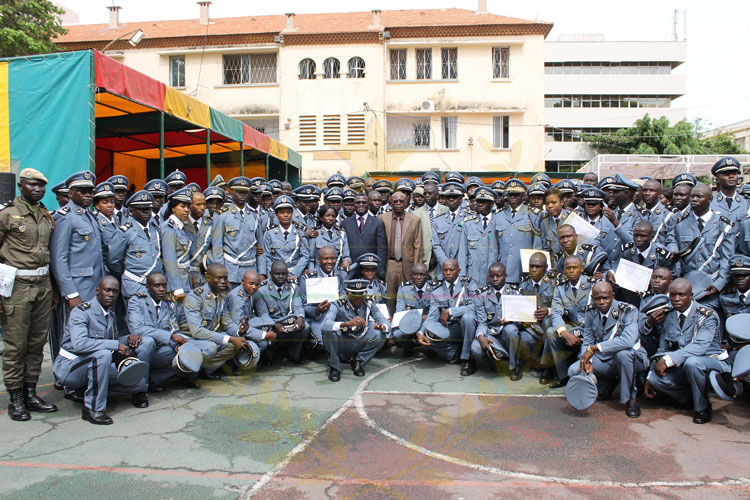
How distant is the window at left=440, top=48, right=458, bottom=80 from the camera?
23.7m

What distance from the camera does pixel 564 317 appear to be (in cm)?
623

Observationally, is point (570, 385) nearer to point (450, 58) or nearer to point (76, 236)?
point (76, 236)

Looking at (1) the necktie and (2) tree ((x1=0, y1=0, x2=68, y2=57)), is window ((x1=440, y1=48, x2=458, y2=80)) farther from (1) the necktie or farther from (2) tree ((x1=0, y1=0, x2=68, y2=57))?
(1) the necktie

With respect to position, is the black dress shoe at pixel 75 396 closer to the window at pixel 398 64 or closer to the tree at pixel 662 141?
the window at pixel 398 64

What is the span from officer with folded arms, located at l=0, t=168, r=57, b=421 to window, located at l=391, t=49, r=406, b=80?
20.3 metres

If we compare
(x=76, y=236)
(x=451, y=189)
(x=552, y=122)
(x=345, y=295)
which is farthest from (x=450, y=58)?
(x=552, y=122)

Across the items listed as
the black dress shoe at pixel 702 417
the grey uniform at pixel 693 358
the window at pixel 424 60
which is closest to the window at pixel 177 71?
the window at pixel 424 60

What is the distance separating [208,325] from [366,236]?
246 cm

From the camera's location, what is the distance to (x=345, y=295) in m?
6.82

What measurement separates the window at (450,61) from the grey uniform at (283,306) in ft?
61.5

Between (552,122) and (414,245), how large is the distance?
4224cm

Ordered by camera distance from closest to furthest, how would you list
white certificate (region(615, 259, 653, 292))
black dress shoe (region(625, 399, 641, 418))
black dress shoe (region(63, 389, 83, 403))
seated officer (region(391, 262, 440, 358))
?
black dress shoe (region(625, 399, 641, 418)), black dress shoe (region(63, 389, 83, 403)), white certificate (region(615, 259, 653, 292)), seated officer (region(391, 262, 440, 358))

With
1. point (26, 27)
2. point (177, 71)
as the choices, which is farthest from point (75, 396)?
point (177, 71)

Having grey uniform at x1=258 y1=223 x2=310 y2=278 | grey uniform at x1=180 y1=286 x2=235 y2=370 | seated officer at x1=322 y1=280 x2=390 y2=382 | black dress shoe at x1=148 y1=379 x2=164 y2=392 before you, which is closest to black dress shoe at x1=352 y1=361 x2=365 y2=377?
seated officer at x1=322 y1=280 x2=390 y2=382
